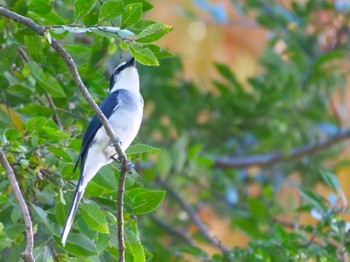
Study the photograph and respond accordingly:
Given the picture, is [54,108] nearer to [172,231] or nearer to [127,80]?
[127,80]

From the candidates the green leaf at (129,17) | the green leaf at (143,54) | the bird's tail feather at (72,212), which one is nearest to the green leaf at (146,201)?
the bird's tail feather at (72,212)

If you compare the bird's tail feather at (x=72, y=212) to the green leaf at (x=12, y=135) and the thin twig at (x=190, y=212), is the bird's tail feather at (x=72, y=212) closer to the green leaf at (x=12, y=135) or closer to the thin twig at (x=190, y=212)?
the green leaf at (x=12, y=135)

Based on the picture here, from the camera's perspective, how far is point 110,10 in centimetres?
330

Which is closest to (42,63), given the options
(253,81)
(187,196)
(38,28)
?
(38,28)

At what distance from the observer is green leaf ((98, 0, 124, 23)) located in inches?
130

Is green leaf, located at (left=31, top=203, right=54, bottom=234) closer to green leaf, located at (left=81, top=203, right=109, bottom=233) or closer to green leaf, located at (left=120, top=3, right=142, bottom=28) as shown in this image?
green leaf, located at (left=81, top=203, right=109, bottom=233)

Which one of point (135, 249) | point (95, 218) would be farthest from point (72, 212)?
point (135, 249)

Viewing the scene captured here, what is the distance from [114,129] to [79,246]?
0.54 metres

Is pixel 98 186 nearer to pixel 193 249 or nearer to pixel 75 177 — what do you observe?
pixel 75 177

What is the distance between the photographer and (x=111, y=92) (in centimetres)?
432

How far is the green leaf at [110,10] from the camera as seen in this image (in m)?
3.29

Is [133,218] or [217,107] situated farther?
[217,107]

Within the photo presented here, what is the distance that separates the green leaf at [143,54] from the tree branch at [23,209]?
0.53 metres

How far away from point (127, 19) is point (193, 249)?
191 cm
